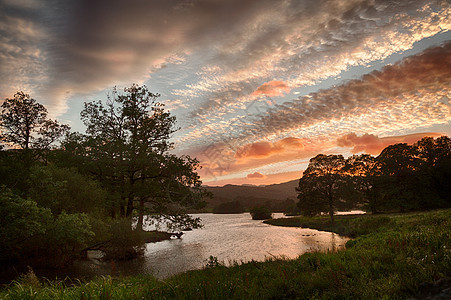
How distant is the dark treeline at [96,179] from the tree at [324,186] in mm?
33942

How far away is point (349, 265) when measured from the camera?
372 inches

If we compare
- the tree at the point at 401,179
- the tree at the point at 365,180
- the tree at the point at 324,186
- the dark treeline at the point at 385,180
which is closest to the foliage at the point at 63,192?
the tree at the point at 324,186

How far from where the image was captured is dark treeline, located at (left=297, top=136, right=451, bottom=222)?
45.2 meters

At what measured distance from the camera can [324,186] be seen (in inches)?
2085

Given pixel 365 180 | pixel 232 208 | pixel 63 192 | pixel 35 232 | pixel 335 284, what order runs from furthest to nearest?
pixel 232 208
pixel 365 180
pixel 63 192
pixel 35 232
pixel 335 284

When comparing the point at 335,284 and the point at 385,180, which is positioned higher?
the point at 385,180

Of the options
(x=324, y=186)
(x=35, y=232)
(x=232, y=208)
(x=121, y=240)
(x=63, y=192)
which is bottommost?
(x=232, y=208)

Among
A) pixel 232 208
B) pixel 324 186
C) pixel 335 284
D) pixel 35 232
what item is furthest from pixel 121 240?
pixel 232 208

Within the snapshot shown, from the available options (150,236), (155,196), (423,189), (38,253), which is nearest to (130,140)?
(155,196)

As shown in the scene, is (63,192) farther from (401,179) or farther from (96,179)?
(401,179)

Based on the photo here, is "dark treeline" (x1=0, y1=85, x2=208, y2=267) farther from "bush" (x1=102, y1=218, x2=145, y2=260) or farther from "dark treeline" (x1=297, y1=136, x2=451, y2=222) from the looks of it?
"dark treeline" (x1=297, y1=136, x2=451, y2=222)

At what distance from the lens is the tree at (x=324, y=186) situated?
51438mm

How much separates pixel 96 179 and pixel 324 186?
146 ft

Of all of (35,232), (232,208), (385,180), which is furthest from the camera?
(232,208)
